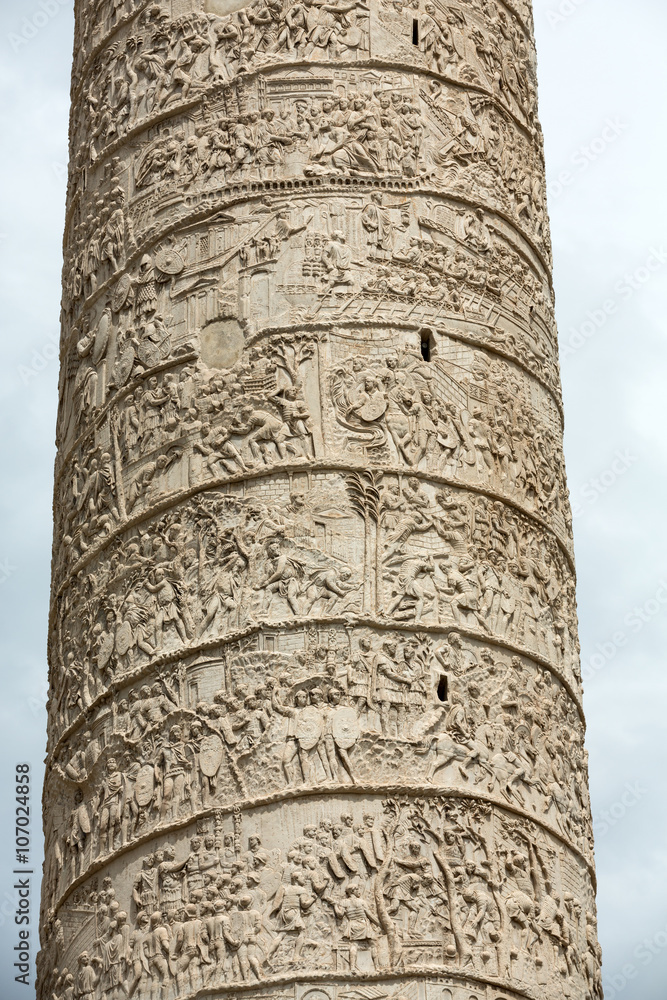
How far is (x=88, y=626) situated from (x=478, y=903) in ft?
7.14

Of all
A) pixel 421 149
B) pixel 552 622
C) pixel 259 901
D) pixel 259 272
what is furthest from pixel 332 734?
pixel 421 149

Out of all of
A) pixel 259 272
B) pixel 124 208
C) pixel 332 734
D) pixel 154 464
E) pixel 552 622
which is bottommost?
pixel 332 734

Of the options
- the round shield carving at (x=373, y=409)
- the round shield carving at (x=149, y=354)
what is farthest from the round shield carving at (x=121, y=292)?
the round shield carving at (x=373, y=409)

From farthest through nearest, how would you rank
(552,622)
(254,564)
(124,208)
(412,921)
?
(124,208) → (552,622) → (254,564) → (412,921)

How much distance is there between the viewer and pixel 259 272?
9164 millimetres

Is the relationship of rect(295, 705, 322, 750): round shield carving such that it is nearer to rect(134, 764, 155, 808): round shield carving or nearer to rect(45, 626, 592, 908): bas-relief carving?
rect(45, 626, 592, 908): bas-relief carving

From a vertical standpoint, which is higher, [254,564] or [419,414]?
[419,414]

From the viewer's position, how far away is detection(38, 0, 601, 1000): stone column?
809 cm

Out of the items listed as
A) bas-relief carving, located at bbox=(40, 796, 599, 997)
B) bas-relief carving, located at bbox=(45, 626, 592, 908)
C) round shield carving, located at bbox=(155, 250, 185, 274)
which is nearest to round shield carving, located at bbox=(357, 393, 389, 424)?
bas-relief carving, located at bbox=(45, 626, 592, 908)

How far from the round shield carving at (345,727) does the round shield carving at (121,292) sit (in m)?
2.36

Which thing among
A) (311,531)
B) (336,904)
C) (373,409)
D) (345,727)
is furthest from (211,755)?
(373,409)

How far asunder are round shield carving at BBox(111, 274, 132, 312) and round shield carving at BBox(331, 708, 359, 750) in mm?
2356

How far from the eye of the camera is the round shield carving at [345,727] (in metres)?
8.20

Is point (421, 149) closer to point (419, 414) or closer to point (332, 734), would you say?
point (419, 414)
